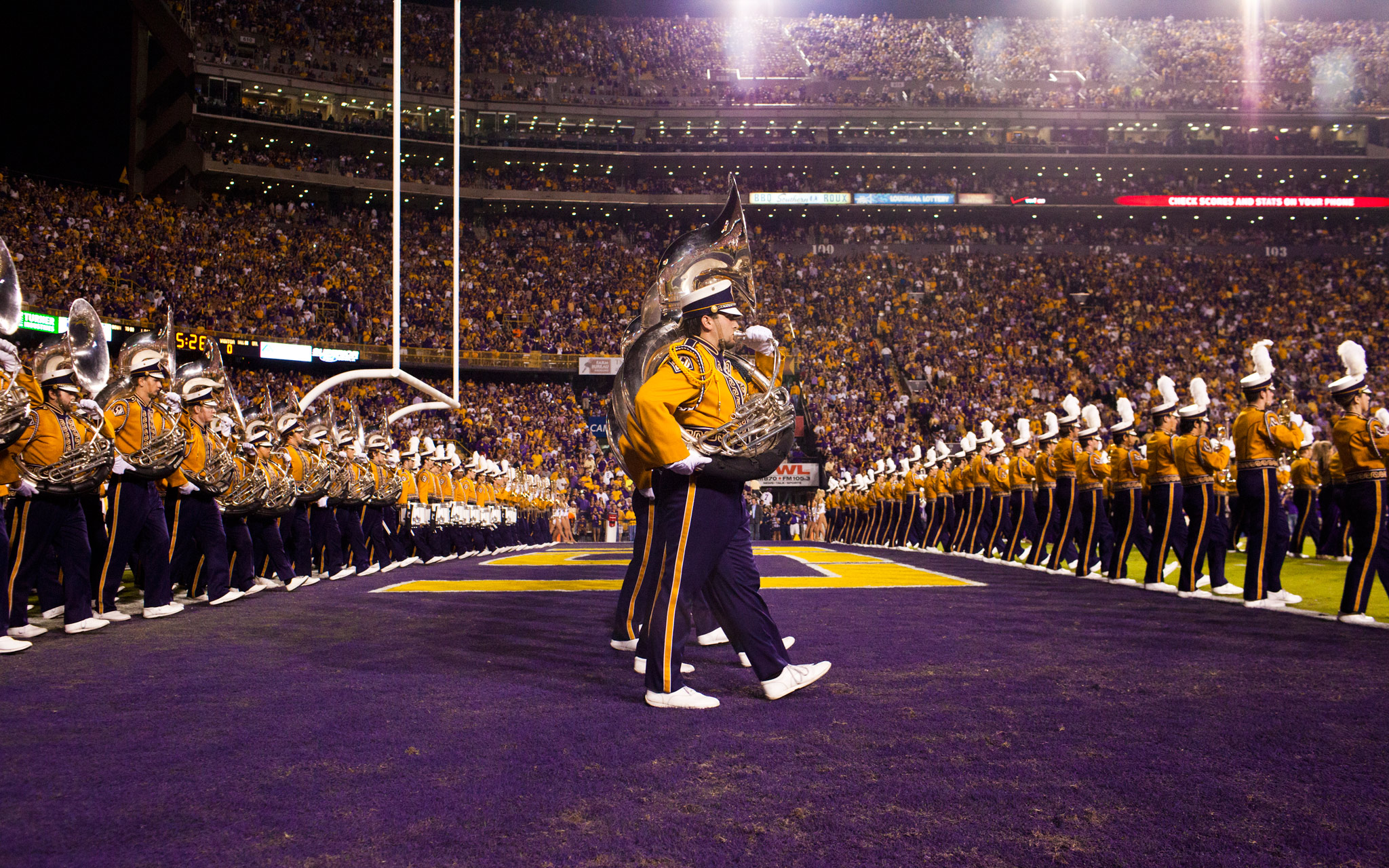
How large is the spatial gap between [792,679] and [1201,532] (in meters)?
6.24

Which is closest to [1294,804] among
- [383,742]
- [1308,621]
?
[383,742]

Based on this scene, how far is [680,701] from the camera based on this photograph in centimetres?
374

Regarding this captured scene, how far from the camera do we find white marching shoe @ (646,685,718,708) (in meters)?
3.74

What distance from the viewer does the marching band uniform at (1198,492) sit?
8.43 m

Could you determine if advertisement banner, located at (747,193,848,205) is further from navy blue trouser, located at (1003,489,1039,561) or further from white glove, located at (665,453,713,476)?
white glove, located at (665,453,713,476)

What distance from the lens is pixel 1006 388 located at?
32.4 metres

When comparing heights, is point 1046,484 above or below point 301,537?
above

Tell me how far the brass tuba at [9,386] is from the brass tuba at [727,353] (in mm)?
3262

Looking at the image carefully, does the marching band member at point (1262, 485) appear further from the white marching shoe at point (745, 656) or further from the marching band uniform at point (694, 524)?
the marching band uniform at point (694, 524)

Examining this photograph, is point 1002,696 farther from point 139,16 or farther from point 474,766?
point 139,16

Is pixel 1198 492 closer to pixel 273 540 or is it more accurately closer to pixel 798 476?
pixel 273 540

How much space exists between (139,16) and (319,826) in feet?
149

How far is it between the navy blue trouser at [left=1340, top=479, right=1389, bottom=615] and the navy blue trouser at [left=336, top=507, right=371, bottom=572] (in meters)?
9.99

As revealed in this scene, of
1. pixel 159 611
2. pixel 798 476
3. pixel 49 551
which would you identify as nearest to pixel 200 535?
pixel 159 611
